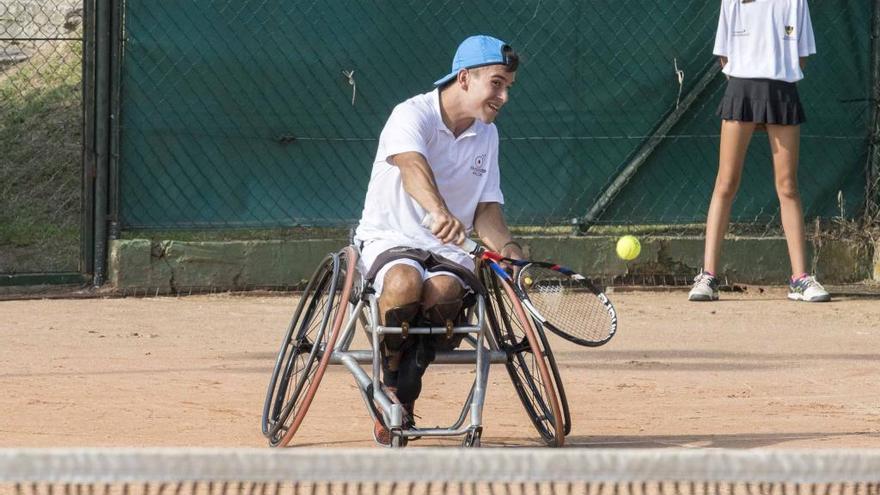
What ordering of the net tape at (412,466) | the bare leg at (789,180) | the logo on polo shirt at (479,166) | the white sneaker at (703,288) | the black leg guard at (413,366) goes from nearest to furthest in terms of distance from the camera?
the net tape at (412,466) → the black leg guard at (413,366) → the logo on polo shirt at (479,166) → the bare leg at (789,180) → the white sneaker at (703,288)

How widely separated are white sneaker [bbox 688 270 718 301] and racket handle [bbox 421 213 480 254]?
377cm

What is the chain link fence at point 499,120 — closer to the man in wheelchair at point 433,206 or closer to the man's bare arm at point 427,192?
→ the man in wheelchair at point 433,206

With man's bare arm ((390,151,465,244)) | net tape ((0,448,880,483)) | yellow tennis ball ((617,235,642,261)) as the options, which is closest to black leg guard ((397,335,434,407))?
man's bare arm ((390,151,465,244))

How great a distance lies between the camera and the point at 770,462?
263 centimetres

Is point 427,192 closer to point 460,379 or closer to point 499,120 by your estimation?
point 460,379

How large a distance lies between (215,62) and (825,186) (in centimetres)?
376

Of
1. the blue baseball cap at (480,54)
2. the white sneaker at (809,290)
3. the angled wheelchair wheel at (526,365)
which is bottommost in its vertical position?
the angled wheelchair wheel at (526,365)

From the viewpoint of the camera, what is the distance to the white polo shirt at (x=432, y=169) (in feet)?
15.9

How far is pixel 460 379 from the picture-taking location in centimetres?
624

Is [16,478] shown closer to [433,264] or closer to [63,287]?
[433,264]

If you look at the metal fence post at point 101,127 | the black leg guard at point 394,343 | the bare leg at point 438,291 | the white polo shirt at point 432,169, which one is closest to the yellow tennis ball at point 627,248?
the metal fence post at point 101,127

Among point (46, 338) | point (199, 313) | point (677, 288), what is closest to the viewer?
point (46, 338)

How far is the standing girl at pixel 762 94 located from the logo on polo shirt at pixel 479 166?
3.38m

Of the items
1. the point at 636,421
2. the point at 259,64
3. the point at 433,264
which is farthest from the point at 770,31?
the point at 433,264
